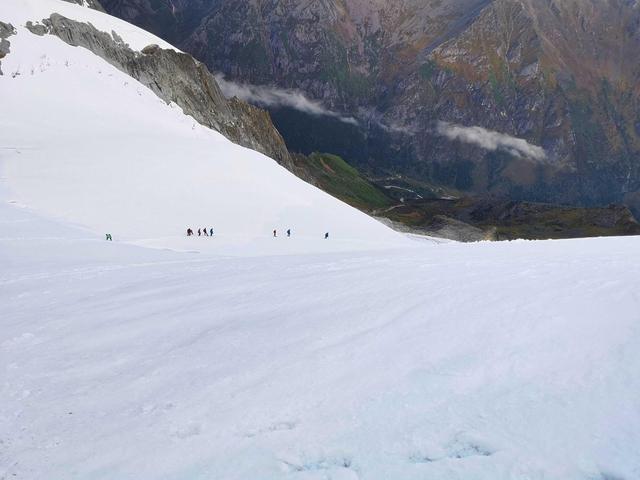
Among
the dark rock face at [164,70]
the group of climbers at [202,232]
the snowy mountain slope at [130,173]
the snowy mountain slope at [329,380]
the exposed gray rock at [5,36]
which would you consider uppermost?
the dark rock face at [164,70]

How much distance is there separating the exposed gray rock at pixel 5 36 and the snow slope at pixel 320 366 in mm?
43933

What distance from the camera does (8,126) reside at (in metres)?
40.3

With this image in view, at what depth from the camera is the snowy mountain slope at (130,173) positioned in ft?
98.5

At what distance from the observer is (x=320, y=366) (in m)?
7.98

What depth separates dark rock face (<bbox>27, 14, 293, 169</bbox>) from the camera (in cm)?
6406

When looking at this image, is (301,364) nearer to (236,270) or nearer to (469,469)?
(469,469)

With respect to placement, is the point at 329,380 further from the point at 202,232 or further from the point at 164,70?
the point at 164,70

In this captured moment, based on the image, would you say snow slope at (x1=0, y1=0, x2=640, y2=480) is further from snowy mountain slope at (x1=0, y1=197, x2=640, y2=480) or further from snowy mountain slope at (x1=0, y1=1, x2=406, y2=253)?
snowy mountain slope at (x1=0, y1=1, x2=406, y2=253)

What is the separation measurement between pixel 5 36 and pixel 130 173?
33.4 m

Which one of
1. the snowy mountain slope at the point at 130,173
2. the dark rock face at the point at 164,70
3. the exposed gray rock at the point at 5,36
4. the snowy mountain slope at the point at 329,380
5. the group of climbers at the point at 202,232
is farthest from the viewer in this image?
the dark rock face at the point at 164,70

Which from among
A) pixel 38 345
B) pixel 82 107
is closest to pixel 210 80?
pixel 82 107

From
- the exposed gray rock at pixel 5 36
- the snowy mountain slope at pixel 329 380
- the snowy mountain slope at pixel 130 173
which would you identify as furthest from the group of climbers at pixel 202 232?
the exposed gray rock at pixel 5 36

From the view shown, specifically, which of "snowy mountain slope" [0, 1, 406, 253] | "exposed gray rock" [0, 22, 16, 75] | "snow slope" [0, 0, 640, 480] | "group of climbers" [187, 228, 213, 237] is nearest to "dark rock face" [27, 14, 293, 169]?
"exposed gray rock" [0, 22, 16, 75]

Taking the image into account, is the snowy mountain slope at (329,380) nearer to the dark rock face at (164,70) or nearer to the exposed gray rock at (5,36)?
the exposed gray rock at (5,36)
